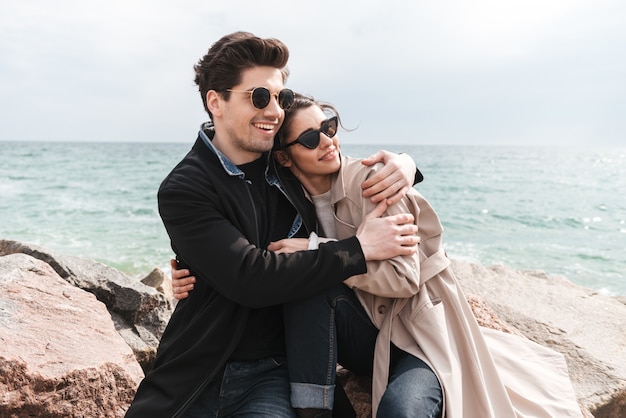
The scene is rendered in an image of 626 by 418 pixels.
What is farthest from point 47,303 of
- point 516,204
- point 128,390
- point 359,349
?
point 516,204

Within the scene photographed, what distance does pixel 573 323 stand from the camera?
17.8 ft

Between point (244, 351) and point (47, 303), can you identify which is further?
point (47, 303)

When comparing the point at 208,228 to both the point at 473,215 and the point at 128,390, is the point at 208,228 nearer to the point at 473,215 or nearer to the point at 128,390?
the point at 128,390

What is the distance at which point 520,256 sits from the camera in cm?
1519

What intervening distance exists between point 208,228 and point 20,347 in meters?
1.41

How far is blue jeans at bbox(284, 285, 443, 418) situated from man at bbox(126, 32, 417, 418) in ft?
0.44

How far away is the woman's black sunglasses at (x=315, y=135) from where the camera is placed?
3095 mm

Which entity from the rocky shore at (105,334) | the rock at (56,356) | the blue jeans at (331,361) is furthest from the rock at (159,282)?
the blue jeans at (331,361)

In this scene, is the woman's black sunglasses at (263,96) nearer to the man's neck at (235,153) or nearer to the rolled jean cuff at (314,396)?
the man's neck at (235,153)

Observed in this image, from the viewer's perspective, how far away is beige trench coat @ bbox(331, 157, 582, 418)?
2660 millimetres

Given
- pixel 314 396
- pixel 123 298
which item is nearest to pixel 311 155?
pixel 314 396

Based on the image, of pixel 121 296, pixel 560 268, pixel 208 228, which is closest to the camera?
pixel 208 228

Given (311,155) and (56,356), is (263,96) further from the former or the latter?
(56,356)

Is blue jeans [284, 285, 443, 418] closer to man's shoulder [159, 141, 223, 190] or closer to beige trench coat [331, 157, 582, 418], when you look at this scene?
beige trench coat [331, 157, 582, 418]
